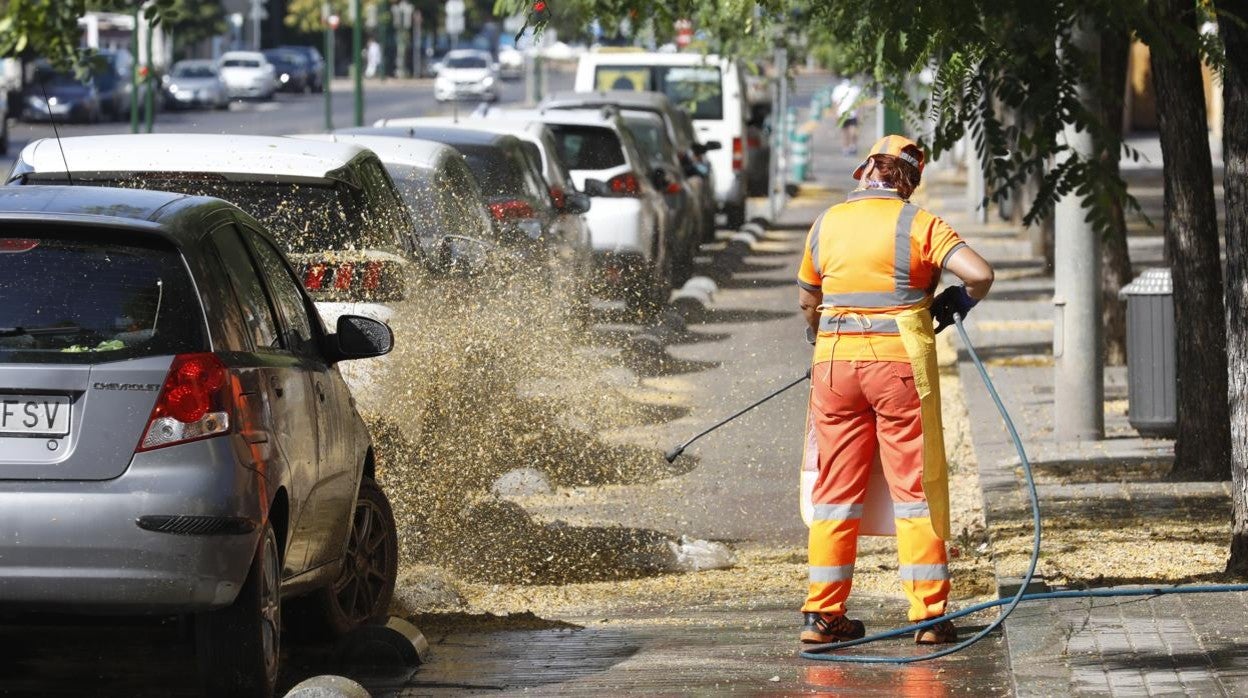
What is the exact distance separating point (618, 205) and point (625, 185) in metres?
0.46

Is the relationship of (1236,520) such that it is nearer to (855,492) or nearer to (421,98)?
(855,492)

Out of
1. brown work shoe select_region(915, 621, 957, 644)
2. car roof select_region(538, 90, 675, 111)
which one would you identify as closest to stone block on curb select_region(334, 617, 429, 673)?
brown work shoe select_region(915, 621, 957, 644)

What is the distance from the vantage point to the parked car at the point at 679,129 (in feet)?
77.9

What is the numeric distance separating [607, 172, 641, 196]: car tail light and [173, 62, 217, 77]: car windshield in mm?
49571

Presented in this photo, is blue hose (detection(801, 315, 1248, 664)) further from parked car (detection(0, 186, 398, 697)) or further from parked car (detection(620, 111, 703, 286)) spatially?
parked car (detection(620, 111, 703, 286))

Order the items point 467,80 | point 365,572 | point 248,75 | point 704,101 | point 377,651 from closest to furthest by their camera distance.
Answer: point 377,651 < point 365,572 < point 704,101 < point 248,75 < point 467,80

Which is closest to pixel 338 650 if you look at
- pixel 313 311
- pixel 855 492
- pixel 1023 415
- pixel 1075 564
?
pixel 313 311

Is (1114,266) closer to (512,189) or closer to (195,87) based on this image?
(512,189)

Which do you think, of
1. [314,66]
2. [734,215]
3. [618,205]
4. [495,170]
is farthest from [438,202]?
[314,66]

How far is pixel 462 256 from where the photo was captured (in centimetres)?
1118

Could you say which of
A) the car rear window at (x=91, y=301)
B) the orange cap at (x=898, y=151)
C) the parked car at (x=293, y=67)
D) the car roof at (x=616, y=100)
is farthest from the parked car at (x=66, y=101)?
the car rear window at (x=91, y=301)

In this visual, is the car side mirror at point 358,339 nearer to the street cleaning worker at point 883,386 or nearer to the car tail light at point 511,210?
the street cleaning worker at point 883,386

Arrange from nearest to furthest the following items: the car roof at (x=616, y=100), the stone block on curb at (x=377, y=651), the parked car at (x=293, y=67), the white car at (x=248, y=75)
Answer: the stone block on curb at (x=377, y=651), the car roof at (x=616, y=100), the white car at (x=248, y=75), the parked car at (x=293, y=67)

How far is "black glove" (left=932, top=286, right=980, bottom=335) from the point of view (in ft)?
23.7
